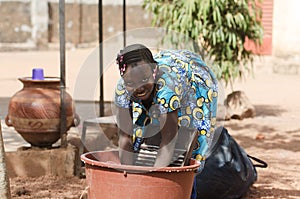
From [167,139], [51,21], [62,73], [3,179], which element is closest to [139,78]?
[167,139]

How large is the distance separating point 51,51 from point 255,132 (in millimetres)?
14562

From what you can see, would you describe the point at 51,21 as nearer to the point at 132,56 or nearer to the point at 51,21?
the point at 51,21

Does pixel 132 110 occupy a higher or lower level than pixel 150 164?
higher

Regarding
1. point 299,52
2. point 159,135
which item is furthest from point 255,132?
point 299,52

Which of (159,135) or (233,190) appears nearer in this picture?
(159,135)

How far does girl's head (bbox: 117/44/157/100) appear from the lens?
2.88m

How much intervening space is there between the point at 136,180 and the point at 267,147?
432 centimetres

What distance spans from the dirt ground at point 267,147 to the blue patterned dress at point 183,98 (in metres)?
0.60

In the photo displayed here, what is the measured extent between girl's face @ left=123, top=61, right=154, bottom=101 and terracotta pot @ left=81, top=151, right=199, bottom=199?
362 mm

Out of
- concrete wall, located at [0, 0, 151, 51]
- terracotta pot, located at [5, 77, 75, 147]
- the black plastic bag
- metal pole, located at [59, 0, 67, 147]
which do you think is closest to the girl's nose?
the black plastic bag

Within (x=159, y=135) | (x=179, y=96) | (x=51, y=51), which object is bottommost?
(x=51, y=51)

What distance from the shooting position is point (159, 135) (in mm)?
3223

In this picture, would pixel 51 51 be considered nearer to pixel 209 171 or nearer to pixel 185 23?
pixel 185 23

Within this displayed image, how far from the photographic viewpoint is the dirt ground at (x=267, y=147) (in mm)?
4984
